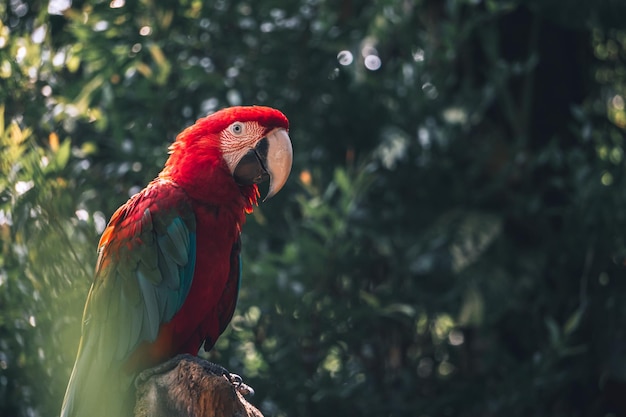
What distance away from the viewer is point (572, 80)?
11.8ft

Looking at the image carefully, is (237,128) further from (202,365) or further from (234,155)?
(202,365)

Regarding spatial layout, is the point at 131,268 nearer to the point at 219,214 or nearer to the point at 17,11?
the point at 219,214

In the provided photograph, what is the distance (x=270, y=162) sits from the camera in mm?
1966

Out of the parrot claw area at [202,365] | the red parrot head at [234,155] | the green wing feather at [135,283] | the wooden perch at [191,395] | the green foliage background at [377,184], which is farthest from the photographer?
the green foliage background at [377,184]

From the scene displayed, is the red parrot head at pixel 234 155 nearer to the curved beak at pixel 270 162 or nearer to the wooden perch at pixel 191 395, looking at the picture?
the curved beak at pixel 270 162

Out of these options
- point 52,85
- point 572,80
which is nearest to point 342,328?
point 52,85

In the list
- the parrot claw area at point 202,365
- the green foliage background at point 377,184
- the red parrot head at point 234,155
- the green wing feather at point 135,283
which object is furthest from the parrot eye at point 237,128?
the green foliage background at point 377,184

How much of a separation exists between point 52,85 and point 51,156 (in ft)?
1.47

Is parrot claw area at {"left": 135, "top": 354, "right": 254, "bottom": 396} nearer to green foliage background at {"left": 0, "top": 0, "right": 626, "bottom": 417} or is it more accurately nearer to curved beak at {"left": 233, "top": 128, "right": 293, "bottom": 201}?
curved beak at {"left": 233, "top": 128, "right": 293, "bottom": 201}

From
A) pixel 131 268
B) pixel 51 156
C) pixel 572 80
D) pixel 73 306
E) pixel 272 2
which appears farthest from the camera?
pixel 572 80

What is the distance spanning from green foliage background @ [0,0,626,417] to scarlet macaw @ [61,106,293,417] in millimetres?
623

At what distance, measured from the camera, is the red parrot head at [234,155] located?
1.93 meters

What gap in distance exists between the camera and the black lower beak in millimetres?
1946

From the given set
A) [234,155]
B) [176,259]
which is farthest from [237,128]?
[176,259]
